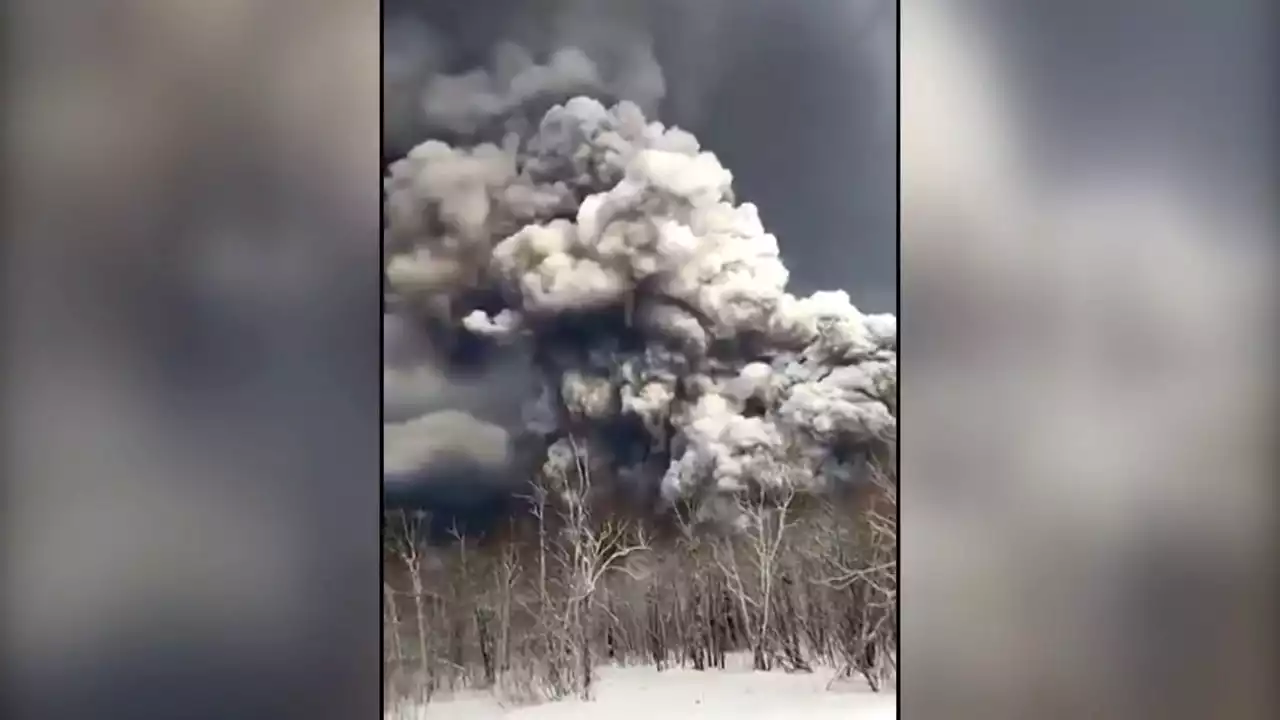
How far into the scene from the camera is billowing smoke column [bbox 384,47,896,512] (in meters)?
1.46

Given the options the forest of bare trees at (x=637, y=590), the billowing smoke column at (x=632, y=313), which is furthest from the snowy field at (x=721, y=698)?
the billowing smoke column at (x=632, y=313)

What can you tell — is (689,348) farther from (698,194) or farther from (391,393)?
(391,393)

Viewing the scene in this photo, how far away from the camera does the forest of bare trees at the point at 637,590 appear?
144cm

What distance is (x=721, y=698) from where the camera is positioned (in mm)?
1454

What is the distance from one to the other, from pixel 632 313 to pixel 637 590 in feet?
1.43
